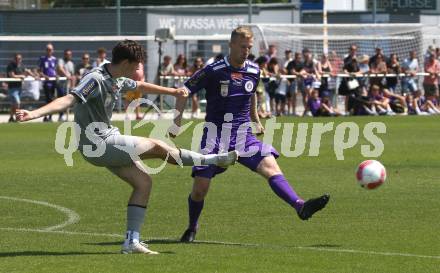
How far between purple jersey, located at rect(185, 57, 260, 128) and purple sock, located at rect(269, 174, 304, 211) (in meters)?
0.68

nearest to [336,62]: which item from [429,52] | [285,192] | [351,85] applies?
[351,85]

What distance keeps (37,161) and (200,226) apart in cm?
916

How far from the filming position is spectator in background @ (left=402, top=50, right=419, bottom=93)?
3712 centimetres

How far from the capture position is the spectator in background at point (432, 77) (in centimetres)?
3697

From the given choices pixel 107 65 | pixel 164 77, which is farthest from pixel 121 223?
pixel 164 77

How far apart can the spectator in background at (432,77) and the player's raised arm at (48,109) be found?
28285mm

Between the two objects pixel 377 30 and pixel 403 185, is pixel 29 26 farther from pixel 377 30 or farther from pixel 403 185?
pixel 403 185

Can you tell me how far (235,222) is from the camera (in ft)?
41.5

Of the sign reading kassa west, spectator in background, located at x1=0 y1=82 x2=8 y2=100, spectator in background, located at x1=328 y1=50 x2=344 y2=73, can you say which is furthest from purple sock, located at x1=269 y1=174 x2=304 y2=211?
the sign reading kassa west

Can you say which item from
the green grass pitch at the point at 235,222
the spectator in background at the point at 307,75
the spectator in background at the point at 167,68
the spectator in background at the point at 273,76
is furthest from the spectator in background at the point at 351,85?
the green grass pitch at the point at 235,222

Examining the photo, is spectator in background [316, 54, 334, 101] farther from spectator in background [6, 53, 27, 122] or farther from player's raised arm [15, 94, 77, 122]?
player's raised arm [15, 94, 77, 122]

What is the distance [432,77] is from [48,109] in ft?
94.0

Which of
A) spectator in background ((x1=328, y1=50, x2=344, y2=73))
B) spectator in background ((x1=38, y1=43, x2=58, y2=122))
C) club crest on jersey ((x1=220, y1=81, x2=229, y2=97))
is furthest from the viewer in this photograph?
spectator in background ((x1=328, y1=50, x2=344, y2=73))

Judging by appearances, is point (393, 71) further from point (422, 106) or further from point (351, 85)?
point (351, 85)
